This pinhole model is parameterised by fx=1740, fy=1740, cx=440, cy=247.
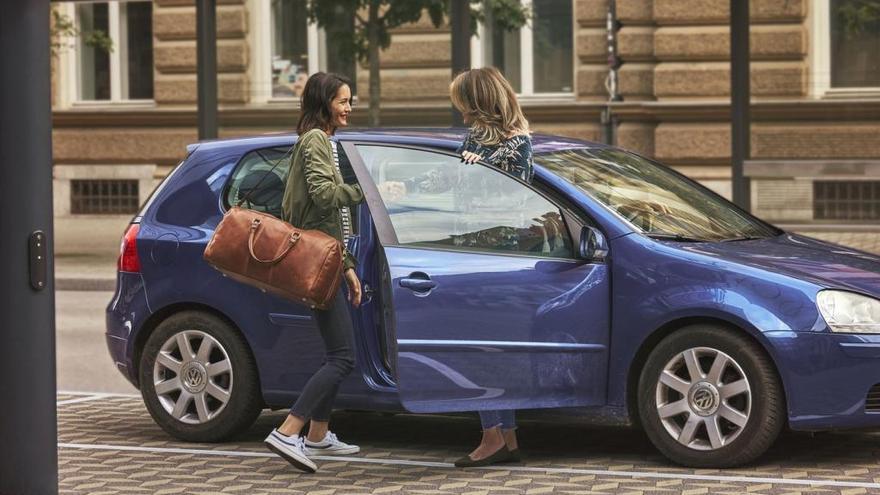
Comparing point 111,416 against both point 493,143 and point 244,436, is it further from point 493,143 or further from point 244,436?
point 493,143

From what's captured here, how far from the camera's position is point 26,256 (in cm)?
565

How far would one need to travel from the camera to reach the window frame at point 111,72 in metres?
21.2

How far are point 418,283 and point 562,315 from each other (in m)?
0.59

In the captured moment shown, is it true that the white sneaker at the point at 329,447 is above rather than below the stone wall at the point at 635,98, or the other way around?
below

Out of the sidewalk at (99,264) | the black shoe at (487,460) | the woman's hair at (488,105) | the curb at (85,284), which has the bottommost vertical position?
the black shoe at (487,460)

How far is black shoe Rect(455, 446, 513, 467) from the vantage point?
7098 mm

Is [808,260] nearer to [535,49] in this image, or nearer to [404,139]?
[404,139]

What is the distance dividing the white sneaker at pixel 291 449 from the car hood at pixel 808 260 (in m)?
1.75

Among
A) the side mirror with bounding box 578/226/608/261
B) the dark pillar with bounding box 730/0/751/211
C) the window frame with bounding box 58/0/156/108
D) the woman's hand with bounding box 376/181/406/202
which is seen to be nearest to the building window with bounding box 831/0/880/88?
the dark pillar with bounding box 730/0/751/211

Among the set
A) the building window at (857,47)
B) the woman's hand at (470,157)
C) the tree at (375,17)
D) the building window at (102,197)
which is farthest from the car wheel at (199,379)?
the building window at (102,197)

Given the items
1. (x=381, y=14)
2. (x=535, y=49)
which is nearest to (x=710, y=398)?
(x=381, y=14)

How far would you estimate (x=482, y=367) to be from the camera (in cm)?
689

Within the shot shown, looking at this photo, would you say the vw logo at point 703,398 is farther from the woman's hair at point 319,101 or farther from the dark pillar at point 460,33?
the dark pillar at point 460,33

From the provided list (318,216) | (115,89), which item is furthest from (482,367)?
(115,89)
